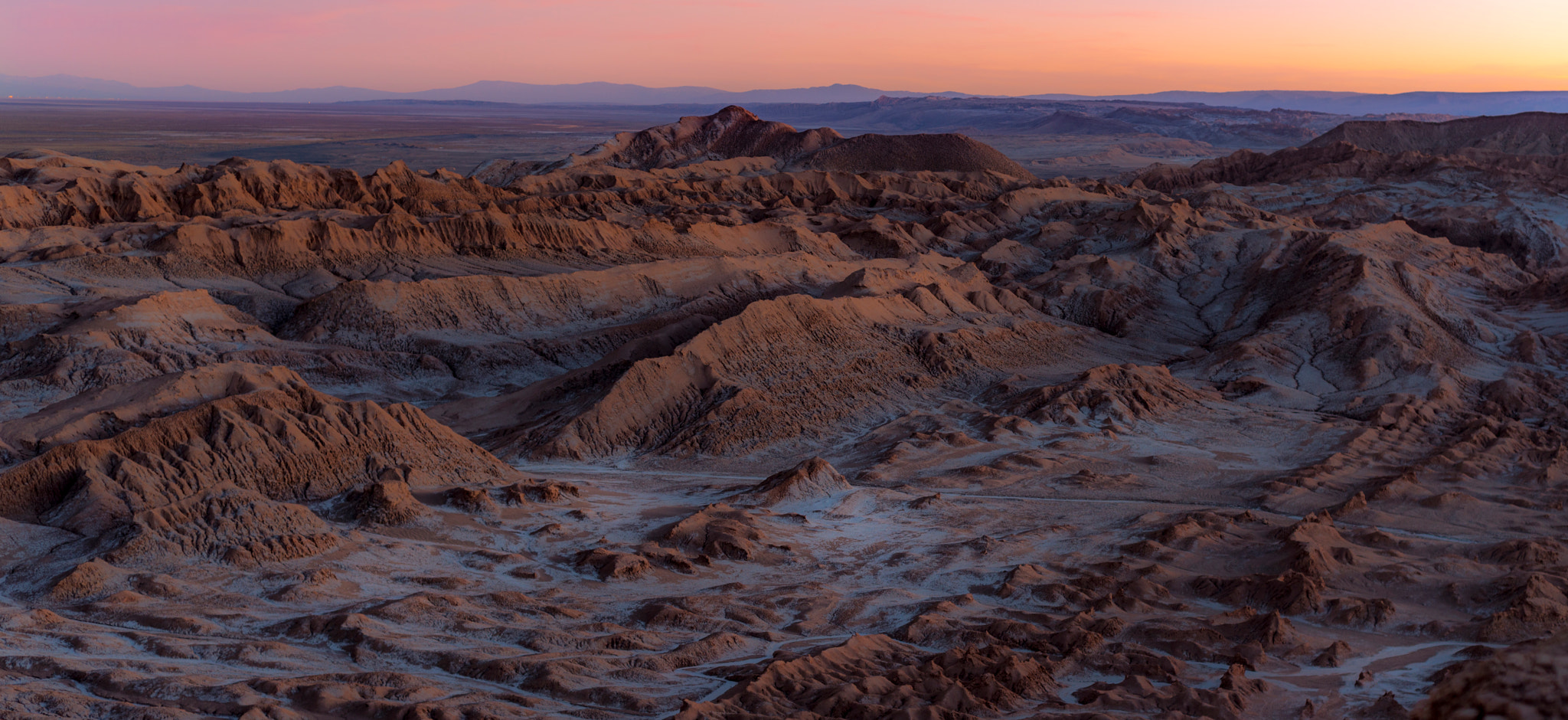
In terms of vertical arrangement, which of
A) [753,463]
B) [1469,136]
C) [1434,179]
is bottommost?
[753,463]

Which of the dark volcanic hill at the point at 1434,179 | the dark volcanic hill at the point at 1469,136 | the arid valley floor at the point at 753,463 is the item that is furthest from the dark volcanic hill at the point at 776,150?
the arid valley floor at the point at 753,463

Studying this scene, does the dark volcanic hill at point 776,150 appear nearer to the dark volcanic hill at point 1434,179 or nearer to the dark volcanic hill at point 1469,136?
the dark volcanic hill at point 1434,179

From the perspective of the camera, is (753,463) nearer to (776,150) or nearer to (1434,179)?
(1434,179)

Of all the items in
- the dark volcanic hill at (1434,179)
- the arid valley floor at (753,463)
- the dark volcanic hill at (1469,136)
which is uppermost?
the dark volcanic hill at (1469,136)

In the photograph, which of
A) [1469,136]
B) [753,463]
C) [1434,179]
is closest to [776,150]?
[1434,179]

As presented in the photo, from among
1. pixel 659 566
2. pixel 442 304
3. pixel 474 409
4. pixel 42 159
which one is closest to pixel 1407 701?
pixel 659 566

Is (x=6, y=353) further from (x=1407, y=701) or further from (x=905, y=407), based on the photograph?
(x=1407, y=701)

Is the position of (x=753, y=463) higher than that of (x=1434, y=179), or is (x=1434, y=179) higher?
(x=1434, y=179)

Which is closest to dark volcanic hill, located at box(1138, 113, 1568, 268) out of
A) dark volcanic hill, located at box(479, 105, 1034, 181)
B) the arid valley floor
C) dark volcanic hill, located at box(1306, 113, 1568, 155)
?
dark volcanic hill, located at box(1306, 113, 1568, 155)
